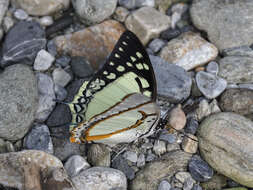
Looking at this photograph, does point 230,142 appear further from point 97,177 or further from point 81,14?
point 81,14

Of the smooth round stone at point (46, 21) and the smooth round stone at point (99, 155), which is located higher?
the smooth round stone at point (46, 21)

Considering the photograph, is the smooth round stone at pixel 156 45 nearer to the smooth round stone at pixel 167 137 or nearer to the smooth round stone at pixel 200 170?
the smooth round stone at pixel 167 137

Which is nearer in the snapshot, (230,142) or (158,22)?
(230,142)

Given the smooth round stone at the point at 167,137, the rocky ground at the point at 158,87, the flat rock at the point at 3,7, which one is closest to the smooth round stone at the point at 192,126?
the rocky ground at the point at 158,87

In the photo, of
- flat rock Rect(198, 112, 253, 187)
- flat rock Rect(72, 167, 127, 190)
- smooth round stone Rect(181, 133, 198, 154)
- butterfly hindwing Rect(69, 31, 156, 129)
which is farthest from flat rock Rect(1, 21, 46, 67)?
flat rock Rect(198, 112, 253, 187)

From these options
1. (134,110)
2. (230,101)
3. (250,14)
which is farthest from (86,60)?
(250,14)

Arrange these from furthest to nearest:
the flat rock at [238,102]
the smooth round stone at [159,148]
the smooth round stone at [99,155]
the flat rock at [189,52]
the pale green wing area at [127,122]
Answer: the flat rock at [189,52], the flat rock at [238,102], the smooth round stone at [159,148], the smooth round stone at [99,155], the pale green wing area at [127,122]

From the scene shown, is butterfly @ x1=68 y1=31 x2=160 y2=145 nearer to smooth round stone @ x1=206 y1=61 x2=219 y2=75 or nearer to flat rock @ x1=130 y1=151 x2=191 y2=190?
flat rock @ x1=130 y1=151 x2=191 y2=190
